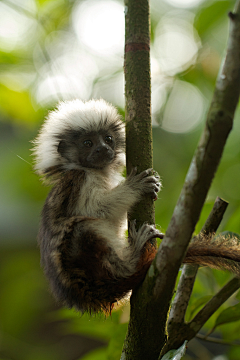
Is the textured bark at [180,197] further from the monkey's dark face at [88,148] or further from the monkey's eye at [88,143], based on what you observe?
the monkey's eye at [88,143]

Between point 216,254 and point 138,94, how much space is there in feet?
3.51

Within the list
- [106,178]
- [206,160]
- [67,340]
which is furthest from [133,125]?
[67,340]

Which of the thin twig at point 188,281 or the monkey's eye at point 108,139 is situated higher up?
the monkey's eye at point 108,139

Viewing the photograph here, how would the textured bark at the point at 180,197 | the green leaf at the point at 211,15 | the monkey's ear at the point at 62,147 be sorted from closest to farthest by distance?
the textured bark at the point at 180,197
the monkey's ear at the point at 62,147
the green leaf at the point at 211,15

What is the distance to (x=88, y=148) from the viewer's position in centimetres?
272

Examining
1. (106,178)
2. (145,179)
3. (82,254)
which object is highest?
(145,179)

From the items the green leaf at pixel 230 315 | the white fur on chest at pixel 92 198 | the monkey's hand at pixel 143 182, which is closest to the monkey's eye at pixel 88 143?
the white fur on chest at pixel 92 198

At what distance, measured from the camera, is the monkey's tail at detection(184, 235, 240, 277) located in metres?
1.72

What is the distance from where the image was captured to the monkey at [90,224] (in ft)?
6.15

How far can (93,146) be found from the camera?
273 centimetres

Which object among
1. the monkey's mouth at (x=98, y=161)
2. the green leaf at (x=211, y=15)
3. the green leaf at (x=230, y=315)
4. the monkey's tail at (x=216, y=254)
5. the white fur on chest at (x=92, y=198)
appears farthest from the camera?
the green leaf at (x=211, y=15)

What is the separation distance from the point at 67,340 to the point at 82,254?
3.89 metres

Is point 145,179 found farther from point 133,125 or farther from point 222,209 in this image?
point 222,209

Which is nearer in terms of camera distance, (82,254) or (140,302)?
(140,302)
